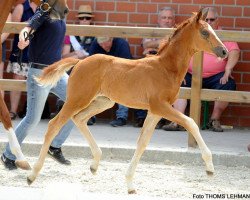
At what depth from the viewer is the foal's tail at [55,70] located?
744cm

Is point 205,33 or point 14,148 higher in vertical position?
point 205,33

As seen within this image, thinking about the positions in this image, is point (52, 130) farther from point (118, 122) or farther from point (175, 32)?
point (118, 122)

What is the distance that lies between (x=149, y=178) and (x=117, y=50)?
3092 millimetres

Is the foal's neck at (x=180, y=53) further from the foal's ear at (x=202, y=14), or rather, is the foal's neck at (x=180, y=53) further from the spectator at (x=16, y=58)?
the spectator at (x=16, y=58)

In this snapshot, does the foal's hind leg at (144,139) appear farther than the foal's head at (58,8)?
No

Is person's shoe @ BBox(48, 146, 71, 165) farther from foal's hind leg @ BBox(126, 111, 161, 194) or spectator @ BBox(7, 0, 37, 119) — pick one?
spectator @ BBox(7, 0, 37, 119)

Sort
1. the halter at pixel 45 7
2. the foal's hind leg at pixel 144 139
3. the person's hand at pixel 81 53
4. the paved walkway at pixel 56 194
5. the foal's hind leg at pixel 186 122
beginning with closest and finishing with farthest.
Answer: the paved walkway at pixel 56 194
the foal's hind leg at pixel 186 122
the foal's hind leg at pixel 144 139
the halter at pixel 45 7
the person's hand at pixel 81 53

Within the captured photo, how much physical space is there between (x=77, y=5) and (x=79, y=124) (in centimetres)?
449

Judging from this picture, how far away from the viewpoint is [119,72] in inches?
281

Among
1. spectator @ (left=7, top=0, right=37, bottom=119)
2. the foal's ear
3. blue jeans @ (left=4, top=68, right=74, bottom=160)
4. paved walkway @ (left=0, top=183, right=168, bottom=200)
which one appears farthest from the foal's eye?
spectator @ (left=7, top=0, right=37, bottom=119)

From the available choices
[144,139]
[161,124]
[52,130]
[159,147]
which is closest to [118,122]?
[161,124]

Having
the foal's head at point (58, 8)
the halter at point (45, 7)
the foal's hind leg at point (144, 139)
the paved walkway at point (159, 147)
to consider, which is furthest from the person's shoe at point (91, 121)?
the foal's hind leg at point (144, 139)

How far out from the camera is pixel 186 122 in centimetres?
661

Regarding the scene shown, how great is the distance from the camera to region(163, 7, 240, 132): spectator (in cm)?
1063
